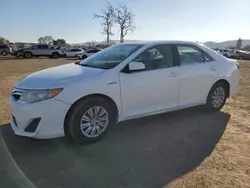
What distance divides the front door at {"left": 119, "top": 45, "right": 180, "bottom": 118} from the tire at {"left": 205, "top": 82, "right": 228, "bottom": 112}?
1087 millimetres

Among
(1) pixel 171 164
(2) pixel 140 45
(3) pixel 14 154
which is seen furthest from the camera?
(2) pixel 140 45

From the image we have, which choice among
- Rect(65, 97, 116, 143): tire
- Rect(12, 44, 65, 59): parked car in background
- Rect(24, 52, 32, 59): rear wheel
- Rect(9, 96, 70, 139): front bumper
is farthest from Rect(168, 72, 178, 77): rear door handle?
Rect(12, 44, 65, 59): parked car in background

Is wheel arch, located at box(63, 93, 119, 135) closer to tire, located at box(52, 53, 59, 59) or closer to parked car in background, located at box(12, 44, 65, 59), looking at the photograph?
parked car in background, located at box(12, 44, 65, 59)

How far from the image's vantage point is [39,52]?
121 feet

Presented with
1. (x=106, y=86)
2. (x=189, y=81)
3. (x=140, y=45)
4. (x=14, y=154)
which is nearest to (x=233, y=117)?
(x=189, y=81)

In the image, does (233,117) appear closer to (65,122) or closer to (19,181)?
(65,122)

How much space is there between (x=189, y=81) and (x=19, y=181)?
358 centimetres

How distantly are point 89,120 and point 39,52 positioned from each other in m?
34.5

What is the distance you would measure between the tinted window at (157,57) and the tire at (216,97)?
1335 mm

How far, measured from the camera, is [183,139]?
4.77 m

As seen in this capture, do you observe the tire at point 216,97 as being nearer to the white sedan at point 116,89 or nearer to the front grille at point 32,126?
the white sedan at point 116,89

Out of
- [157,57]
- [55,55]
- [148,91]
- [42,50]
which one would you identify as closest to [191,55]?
[157,57]

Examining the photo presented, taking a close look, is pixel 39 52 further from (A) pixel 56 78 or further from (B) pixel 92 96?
(B) pixel 92 96

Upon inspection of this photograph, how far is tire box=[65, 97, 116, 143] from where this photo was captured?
4.27 m
